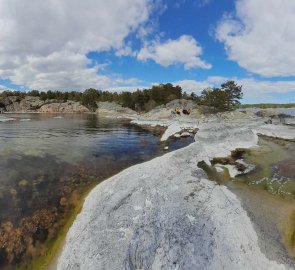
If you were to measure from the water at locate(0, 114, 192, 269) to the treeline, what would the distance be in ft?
199

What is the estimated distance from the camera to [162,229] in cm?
1199

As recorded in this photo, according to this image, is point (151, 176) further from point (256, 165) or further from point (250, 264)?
point (256, 165)

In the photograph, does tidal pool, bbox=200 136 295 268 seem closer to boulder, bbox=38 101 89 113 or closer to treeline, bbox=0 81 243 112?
treeline, bbox=0 81 243 112

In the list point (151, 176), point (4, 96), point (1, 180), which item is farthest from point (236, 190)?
point (4, 96)

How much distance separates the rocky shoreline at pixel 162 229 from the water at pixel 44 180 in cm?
177

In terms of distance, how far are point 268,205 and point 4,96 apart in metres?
193

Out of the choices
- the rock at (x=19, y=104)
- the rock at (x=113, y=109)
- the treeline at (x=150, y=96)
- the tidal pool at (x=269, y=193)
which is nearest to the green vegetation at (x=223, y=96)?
the treeline at (x=150, y=96)

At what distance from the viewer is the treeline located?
3627 inches

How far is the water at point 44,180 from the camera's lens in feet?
43.6

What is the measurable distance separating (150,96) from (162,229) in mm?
125148

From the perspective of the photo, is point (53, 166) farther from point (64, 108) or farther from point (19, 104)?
point (19, 104)

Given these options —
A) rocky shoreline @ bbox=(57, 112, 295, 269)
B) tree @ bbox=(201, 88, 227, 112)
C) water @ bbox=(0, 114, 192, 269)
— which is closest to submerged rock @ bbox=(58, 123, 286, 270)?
rocky shoreline @ bbox=(57, 112, 295, 269)

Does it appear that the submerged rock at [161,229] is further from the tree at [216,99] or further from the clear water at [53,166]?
the tree at [216,99]

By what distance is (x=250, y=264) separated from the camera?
10.8m
